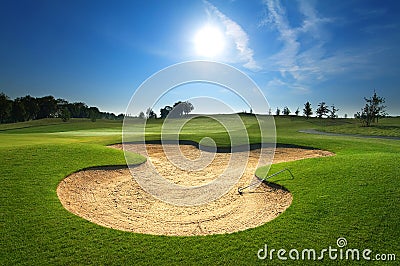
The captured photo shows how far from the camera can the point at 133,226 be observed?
8.70 m

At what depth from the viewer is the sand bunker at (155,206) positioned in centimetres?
880

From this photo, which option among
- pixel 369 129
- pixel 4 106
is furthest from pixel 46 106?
pixel 369 129

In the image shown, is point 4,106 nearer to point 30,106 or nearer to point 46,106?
point 30,106

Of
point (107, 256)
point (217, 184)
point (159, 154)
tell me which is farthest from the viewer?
point (159, 154)

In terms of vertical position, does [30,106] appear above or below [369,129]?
above

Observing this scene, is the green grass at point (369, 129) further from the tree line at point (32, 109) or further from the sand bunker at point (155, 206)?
the tree line at point (32, 109)

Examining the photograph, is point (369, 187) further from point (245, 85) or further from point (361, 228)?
point (245, 85)

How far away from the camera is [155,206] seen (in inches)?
446

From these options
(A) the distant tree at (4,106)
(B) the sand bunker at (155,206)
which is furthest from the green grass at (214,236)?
(A) the distant tree at (4,106)

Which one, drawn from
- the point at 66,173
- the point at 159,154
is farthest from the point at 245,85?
the point at 159,154

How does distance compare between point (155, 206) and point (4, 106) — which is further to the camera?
point (4, 106)

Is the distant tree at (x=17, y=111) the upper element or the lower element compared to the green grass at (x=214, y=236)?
upper

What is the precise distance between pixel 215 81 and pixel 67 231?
23.9ft

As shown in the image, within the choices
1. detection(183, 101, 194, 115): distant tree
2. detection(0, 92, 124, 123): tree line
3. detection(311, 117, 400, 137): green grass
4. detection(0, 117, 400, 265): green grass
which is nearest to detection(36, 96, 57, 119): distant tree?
detection(0, 92, 124, 123): tree line
